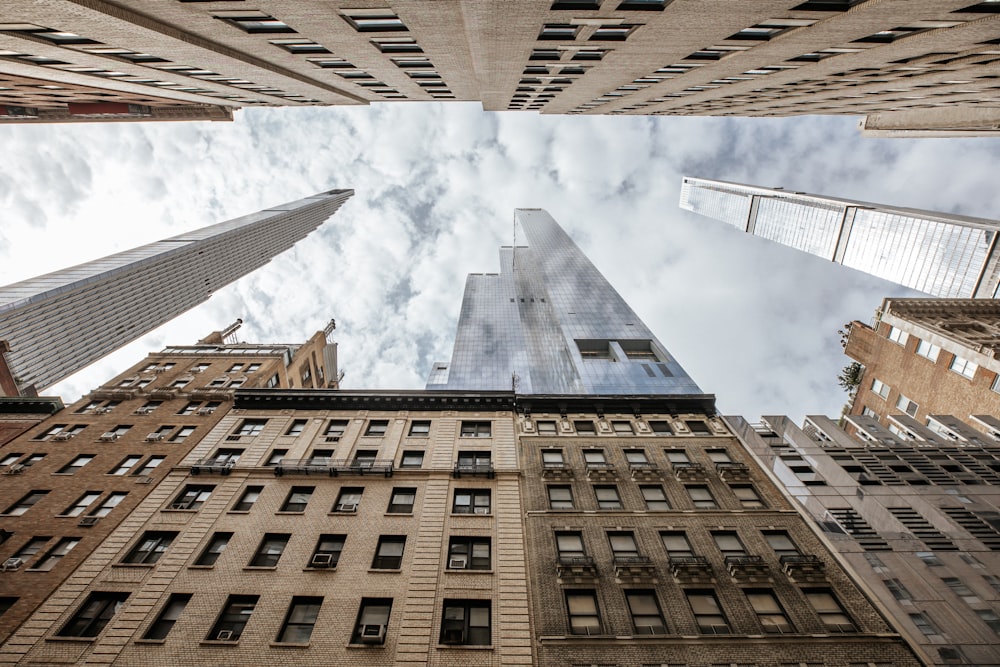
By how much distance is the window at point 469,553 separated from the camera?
20.0 metres

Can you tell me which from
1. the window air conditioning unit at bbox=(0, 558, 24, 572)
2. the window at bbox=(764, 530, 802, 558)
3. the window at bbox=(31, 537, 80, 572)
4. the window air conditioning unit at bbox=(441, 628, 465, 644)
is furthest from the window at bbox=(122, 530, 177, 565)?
the window at bbox=(764, 530, 802, 558)

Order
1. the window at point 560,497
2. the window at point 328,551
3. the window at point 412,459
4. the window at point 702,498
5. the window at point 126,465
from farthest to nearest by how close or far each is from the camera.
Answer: the window at point 412,459 < the window at point 126,465 < the window at point 702,498 < the window at point 560,497 < the window at point 328,551

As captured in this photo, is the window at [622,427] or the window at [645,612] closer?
the window at [645,612]

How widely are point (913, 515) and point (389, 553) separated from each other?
86.9 ft

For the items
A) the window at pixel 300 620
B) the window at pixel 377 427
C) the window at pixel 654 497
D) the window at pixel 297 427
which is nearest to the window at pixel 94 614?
the window at pixel 300 620

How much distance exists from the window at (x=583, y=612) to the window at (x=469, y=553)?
396 centimetres

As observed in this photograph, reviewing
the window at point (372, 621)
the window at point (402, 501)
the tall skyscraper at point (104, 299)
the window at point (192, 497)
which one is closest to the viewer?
the window at point (372, 621)

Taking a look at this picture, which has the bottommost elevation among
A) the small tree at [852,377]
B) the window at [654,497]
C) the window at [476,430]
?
the small tree at [852,377]

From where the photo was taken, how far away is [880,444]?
29250mm

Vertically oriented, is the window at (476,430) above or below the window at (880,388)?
above

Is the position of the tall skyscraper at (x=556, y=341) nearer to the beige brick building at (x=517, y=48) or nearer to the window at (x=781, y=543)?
the window at (x=781, y=543)

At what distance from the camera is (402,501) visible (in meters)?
23.4

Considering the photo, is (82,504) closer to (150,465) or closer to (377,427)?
(150,465)

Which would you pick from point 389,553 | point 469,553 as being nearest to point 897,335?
point 469,553
